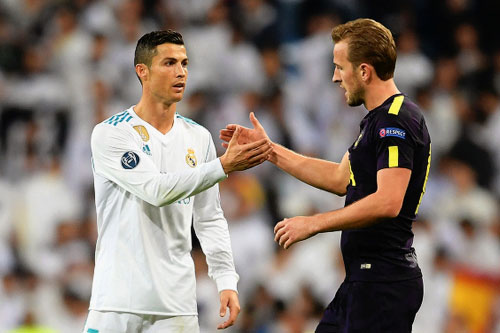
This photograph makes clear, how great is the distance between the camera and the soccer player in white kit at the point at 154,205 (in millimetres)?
4219

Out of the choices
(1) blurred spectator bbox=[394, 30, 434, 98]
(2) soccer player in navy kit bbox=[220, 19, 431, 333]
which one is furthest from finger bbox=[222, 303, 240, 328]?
(1) blurred spectator bbox=[394, 30, 434, 98]

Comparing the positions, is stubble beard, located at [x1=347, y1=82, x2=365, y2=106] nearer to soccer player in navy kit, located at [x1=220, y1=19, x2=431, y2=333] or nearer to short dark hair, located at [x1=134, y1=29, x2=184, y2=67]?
soccer player in navy kit, located at [x1=220, y1=19, x2=431, y2=333]

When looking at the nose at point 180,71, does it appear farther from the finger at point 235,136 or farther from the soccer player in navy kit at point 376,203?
the soccer player in navy kit at point 376,203

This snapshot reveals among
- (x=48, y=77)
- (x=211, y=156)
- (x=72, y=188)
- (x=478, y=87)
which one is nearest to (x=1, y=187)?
(x=72, y=188)

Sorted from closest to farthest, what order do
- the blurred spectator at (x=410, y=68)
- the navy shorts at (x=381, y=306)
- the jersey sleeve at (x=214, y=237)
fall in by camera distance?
the navy shorts at (x=381, y=306) < the jersey sleeve at (x=214, y=237) < the blurred spectator at (x=410, y=68)

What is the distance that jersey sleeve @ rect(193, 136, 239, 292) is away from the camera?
4.65 m

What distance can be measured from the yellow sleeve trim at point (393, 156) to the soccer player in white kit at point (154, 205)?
2.30 ft

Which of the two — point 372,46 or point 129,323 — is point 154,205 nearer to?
point 129,323

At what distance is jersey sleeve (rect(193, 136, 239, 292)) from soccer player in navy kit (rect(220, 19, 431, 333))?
704 mm

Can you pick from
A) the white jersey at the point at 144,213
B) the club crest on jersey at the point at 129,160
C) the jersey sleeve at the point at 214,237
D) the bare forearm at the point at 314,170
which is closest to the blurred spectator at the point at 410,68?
the bare forearm at the point at 314,170

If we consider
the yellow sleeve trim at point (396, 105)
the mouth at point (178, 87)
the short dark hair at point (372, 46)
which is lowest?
the yellow sleeve trim at point (396, 105)

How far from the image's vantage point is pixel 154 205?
4258 millimetres

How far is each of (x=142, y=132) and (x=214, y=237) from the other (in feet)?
2.44

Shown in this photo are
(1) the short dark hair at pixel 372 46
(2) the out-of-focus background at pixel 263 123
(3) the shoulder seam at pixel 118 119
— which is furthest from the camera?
(2) the out-of-focus background at pixel 263 123
